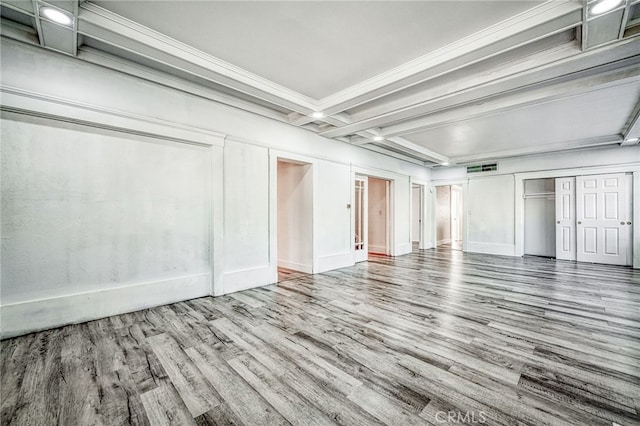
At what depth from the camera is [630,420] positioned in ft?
5.34

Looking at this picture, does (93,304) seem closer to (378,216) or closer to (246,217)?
(246,217)

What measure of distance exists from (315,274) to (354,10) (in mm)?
4337

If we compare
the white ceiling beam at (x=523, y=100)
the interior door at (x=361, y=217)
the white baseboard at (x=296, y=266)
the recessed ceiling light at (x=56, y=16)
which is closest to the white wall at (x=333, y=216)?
the white baseboard at (x=296, y=266)

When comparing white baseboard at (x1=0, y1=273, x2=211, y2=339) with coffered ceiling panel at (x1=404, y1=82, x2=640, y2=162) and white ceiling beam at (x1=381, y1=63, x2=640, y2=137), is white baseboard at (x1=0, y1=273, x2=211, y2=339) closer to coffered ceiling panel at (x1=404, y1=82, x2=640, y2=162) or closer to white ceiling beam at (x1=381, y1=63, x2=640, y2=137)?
white ceiling beam at (x1=381, y1=63, x2=640, y2=137)

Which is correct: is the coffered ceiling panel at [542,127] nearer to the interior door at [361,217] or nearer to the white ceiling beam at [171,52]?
the interior door at [361,217]

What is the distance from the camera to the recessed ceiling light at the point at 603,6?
2.14 m

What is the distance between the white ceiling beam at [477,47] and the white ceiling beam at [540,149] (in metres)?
5.46

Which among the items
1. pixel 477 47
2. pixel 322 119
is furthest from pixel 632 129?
pixel 322 119

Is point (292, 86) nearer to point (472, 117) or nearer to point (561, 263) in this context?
point (472, 117)

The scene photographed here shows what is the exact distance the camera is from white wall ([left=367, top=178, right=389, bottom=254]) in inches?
327

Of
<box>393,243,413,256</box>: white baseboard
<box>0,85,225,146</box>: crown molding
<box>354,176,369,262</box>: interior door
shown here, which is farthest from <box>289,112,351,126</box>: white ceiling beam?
<box>393,243,413,256</box>: white baseboard

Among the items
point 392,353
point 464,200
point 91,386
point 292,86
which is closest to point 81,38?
point 292,86

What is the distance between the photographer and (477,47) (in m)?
2.76

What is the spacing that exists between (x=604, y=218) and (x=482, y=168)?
3096mm
